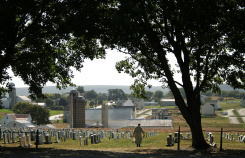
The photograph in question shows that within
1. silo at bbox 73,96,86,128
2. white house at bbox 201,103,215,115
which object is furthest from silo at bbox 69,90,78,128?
white house at bbox 201,103,215,115

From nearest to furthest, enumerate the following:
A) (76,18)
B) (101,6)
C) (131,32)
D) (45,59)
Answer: (131,32) < (76,18) < (101,6) < (45,59)

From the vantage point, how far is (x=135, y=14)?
1592cm

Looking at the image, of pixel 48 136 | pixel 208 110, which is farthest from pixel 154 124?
pixel 208 110

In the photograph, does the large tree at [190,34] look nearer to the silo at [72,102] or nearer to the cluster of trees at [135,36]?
the cluster of trees at [135,36]

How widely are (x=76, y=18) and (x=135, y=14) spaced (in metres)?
3.16

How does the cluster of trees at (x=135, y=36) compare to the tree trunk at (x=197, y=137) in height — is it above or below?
above

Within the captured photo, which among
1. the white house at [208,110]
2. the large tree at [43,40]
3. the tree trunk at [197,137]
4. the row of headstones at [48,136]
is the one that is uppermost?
the large tree at [43,40]

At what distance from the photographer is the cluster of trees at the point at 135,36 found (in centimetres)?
1628

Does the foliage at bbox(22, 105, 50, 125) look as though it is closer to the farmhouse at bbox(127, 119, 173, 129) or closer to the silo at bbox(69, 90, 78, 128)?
the silo at bbox(69, 90, 78, 128)

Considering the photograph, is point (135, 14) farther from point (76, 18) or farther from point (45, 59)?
point (45, 59)

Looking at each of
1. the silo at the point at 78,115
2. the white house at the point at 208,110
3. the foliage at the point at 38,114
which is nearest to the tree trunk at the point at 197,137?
the silo at the point at 78,115

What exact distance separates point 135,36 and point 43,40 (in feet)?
22.8

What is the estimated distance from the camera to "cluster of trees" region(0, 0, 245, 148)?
16281mm

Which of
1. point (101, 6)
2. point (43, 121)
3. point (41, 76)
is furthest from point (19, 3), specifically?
point (43, 121)
